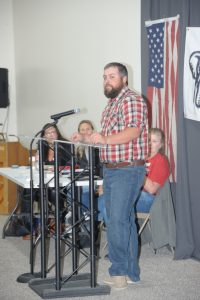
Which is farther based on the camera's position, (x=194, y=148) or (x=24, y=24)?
(x=24, y=24)

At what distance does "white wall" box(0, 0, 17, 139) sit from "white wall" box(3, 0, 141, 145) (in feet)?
0.34

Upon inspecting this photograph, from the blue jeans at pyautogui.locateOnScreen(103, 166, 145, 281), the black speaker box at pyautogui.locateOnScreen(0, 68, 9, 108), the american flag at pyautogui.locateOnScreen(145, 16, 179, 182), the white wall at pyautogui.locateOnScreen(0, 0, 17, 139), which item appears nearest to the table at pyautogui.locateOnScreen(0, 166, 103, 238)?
the blue jeans at pyautogui.locateOnScreen(103, 166, 145, 281)

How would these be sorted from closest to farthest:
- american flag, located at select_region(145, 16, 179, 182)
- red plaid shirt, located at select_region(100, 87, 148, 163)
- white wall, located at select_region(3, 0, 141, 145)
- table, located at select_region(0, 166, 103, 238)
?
1. red plaid shirt, located at select_region(100, 87, 148, 163)
2. table, located at select_region(0, 166, 103, 238)
3. american flag, located at select_region(145, 16, 179, 182)
4. white wall, located at select_region(3, 0, 141, 145)

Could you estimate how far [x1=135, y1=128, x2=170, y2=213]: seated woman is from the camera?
4508 mm

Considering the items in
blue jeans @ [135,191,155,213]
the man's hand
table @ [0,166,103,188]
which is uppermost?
the man's hand

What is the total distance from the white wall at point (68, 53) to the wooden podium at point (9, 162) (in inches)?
21.3

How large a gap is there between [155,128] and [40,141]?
1593mm

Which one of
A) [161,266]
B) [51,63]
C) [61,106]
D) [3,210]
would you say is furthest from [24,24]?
[161,266]

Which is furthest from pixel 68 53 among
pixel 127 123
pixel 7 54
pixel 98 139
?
pixel 98 139

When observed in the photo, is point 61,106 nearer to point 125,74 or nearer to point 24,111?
point 24,111

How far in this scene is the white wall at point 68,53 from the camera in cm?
576

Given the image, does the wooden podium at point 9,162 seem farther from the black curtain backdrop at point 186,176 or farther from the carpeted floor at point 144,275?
the black curtain backdrop at point 186,176

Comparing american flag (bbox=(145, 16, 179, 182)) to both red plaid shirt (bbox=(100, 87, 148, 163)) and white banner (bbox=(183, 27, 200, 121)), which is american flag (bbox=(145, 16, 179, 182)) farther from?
red plaid shirt (bbox=(100, 87, 148, 163))

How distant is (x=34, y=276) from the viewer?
146 inches
